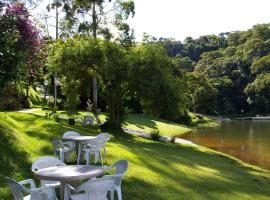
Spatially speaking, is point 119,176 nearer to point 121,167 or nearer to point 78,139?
point 121,167

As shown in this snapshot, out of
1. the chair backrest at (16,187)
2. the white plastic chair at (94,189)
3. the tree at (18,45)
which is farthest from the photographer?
the tree at (18,45)

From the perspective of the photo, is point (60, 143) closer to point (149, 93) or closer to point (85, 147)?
point (85, 147)

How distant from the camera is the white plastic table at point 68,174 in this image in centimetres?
693

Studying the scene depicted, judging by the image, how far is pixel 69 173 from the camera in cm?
718

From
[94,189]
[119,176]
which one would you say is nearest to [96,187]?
[94,189]

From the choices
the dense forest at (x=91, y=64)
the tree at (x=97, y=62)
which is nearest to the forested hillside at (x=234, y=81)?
the dense forest at (x=91, y=64)

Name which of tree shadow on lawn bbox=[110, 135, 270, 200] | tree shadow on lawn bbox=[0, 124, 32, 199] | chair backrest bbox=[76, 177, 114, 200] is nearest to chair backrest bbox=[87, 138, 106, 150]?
tree shadow on lawn bbox=[0, 124, 32, 199]

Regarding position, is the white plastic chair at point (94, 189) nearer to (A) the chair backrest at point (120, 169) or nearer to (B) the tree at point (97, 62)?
(A) the chair backrest at point (120, 169)

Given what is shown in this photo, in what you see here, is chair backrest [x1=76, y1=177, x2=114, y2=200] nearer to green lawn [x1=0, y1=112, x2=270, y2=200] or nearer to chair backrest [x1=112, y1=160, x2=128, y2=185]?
chair backrest [x1=112, y1=160, x2=128, y2=185]

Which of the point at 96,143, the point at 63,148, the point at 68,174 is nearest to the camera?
the point at 68,174

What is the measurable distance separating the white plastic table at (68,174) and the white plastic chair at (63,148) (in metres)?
4.39

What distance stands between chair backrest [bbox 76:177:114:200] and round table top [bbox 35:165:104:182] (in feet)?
1.02

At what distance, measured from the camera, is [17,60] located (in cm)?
1136

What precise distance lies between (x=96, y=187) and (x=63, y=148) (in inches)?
226
